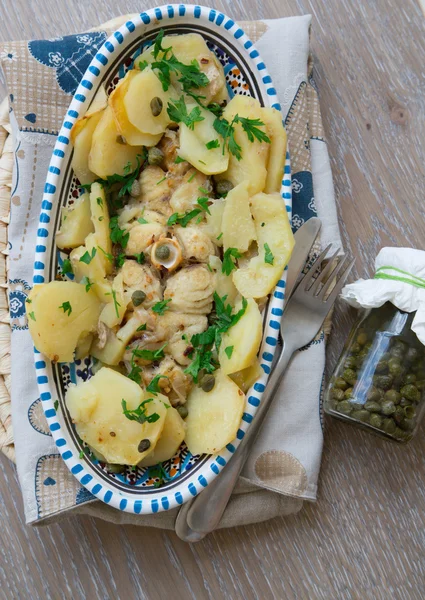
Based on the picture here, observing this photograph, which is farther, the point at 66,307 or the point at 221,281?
the point at 221,281

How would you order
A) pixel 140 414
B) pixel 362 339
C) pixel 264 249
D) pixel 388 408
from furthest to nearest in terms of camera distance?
pixel 362 339
pixel 388 408
pixel 264 249
pixel 140 414

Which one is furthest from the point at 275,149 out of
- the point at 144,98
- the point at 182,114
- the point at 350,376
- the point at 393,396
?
the point at 393,396

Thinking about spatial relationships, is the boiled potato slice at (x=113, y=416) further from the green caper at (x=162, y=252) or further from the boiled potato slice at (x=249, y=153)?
the boiled potato slice at (x=249, y=153)

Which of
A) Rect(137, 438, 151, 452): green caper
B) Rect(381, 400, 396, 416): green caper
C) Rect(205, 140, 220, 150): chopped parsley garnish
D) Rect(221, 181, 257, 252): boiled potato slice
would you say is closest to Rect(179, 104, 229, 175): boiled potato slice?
Rect(205, 140, 220, 150): chopped parsley garnish

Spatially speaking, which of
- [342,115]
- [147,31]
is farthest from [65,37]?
[342,115]

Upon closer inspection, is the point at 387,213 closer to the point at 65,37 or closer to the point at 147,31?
the point at 147,31

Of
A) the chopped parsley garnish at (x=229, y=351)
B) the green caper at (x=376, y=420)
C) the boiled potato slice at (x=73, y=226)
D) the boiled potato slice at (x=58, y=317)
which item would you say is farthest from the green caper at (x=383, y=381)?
the boiled potato slice at (x=73, y=226)

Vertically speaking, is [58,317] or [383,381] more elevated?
[58,317]

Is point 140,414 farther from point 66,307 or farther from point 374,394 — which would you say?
point 374,394
